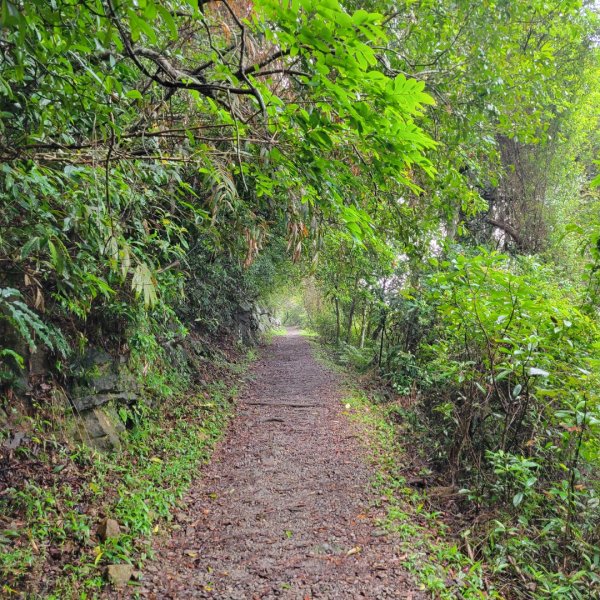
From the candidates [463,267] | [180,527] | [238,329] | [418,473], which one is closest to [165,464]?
[180,527]

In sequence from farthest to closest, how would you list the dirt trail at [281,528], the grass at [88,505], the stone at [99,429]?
the stone at [99,429]
the dirt trail at [281,528]
the grass at [88,505]

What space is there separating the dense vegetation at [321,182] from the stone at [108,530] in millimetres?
1404

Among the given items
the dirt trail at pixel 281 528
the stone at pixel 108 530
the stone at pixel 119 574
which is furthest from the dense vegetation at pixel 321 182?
the stone at pixel 119 574

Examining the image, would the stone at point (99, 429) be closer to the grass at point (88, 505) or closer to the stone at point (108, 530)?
the grass at point (88, 505)

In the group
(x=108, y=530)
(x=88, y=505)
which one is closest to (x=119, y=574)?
(x=108, y=530)

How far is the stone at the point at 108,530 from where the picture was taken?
11.1ft

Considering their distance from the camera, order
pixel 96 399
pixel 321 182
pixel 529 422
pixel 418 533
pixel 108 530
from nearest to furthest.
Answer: pixel 321 182 < pixel 108 530 < pixel 418 533 < pixel 529 422 < pixel 96 399

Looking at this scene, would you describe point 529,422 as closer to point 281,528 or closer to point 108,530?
point 281,528

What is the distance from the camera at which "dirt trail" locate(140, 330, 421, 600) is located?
3248 mm

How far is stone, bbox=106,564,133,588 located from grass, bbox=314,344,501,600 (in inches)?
92.8

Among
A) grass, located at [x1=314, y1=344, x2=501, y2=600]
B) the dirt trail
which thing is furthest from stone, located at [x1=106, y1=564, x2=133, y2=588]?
grass, located at [x1=314, y1=344, x2=501, y2=600]

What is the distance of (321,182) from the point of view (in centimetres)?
232

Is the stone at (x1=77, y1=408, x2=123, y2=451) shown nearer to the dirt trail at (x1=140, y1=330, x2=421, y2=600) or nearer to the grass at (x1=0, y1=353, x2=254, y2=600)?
the grass at (x1=0, y1=353, x2=254, y2=600)

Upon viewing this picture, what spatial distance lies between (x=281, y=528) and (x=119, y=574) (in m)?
1.59
